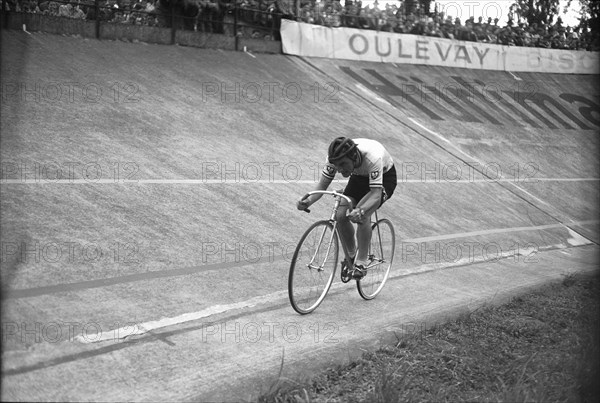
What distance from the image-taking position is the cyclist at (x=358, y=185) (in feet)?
18.7

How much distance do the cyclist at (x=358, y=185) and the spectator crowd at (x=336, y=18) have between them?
6.24 m

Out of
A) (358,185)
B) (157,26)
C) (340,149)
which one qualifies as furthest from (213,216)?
(157,26)

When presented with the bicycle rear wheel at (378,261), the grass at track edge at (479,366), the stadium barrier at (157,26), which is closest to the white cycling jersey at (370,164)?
the bicycle rear wheel at (378,261)

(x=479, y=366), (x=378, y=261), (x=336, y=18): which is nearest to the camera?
(x=479, y=366)

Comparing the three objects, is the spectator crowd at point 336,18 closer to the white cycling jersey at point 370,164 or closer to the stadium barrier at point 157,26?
the stadium barrier at point 157,26

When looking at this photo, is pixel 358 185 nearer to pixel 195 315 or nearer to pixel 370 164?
pixel 370 164

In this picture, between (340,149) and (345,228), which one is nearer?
(340,149)

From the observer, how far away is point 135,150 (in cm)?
945

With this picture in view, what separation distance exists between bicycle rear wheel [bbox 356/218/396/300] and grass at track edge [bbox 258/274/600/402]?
3.35ft

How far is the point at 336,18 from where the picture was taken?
67.8 ft

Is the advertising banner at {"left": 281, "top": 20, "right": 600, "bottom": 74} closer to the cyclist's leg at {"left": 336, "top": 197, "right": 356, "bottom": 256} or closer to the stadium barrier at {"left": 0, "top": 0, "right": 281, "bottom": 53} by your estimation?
the stadium barrier at {"left": 0, "top": 0, "right": 281, "bottom": 53}

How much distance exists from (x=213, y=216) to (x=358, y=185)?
8.27ft

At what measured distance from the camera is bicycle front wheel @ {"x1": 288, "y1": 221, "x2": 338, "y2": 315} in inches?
222

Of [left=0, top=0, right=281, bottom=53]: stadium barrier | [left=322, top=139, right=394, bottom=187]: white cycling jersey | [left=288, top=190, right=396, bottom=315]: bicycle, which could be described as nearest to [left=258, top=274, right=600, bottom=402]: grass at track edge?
[left=288, top=190, right=396, bottom=315]: bicycle
